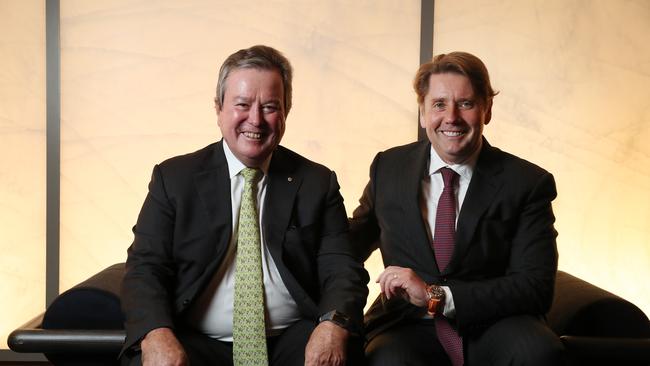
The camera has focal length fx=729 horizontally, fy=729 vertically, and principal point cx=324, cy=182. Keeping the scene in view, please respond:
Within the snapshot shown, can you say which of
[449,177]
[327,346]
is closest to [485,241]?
[449,177]

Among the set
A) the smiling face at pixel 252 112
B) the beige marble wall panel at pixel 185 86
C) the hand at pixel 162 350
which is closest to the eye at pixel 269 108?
the smiling face at pixel 252 112

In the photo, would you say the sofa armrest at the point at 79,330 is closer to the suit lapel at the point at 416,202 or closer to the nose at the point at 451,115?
the suit lapel at the point at 416,202

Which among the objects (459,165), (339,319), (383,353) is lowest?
(383,353)

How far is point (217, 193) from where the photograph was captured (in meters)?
2.17

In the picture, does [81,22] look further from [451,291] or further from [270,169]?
[451,291]

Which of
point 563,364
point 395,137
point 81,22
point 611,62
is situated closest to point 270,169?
point 563,364

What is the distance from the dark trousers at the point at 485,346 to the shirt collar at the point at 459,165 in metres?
0.47

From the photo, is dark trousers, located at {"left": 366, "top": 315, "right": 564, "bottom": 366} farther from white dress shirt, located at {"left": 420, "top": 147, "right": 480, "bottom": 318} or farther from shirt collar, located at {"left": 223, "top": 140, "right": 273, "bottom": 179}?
shirt collar, located at {"left": 223, "top": 140, "right": 273, "bottom": 179}

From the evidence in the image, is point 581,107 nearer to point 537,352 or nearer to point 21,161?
point 537,352

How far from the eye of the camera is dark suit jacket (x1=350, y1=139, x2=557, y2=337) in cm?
217

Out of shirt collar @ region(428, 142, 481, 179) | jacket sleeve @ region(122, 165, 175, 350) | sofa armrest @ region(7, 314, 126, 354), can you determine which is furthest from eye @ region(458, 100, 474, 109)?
sofa armrest @ region(7, 314, 126, 354)

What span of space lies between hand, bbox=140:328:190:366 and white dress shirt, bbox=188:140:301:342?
0.21 m

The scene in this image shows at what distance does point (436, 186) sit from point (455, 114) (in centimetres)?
26

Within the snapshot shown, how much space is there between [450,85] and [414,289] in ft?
2.09
